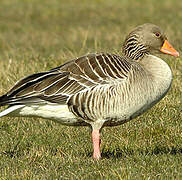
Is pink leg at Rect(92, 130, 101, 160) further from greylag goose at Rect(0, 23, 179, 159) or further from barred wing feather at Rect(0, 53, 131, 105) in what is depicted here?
barred wing feather at Rect(0, 53, 131, 105)

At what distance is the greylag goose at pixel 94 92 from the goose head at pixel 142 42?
0.19 meters

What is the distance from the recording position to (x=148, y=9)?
26.0 m

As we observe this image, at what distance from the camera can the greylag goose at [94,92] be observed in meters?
5.83

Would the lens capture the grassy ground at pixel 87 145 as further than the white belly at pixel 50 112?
No

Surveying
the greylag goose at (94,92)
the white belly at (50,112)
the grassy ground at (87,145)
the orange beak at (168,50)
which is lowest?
the grassy ground at (87,145)

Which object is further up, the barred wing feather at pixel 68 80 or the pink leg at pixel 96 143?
the barred wing feather at pixel 68 80

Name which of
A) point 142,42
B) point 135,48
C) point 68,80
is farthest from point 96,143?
point 142,42

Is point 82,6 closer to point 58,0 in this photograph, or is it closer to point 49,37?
point 58,0

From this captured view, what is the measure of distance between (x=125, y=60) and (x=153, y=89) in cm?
50

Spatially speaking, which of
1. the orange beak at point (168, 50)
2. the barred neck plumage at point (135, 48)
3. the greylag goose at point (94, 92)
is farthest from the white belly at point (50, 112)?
the orange beak at point (168, 50)

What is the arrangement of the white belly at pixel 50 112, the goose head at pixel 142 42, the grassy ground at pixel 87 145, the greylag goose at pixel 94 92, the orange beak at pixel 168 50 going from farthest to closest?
1. the orange beak at pixel 168 50
2. the goose head at pixel 142 42
3. the white belly at pixel 50 112
4. the greylag goose at pixel 94 92
5. the grassy ground at pixel 87 145

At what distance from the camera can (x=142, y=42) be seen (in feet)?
21.2

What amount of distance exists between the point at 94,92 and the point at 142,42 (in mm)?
1066

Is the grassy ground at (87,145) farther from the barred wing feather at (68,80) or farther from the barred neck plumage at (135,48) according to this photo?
the barred neck plumage at (135,48)
